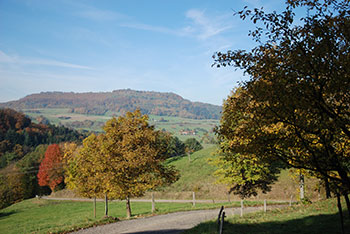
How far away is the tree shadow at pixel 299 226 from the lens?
472 inches

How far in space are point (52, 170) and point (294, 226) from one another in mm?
76251

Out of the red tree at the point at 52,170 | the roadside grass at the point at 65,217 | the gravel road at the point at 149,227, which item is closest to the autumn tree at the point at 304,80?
the gravel road at the point at 149,227

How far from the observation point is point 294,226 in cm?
1351

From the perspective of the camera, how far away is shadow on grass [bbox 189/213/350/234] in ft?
39.4

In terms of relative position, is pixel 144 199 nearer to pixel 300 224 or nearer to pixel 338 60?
pixel 300 224

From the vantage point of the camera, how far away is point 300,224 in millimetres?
13797

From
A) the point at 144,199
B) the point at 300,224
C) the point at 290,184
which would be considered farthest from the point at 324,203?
the point at 144,199

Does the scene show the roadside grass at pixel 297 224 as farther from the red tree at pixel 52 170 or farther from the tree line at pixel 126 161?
Answer: the red tree at pixel 52 170

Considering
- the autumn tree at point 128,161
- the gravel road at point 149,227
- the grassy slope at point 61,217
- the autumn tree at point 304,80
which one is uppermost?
the autumn tree at point 304,80

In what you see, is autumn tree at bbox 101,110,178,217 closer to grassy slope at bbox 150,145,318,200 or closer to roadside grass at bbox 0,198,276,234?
roadside grass at bbox 0,198,276,234

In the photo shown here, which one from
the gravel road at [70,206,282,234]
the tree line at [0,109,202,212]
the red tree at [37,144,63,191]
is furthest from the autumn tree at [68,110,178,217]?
the red tree at [37,144,63,191]

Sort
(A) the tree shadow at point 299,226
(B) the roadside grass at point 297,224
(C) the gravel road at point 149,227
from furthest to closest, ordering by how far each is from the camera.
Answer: (C) the gravel road at point 149,227, (B) the roadside grass at point 297,224, (A) the tree shadow at point 299,226

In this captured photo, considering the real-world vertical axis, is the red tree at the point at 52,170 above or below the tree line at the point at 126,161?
below

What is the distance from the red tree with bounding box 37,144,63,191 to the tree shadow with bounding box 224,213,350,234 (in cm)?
7294
